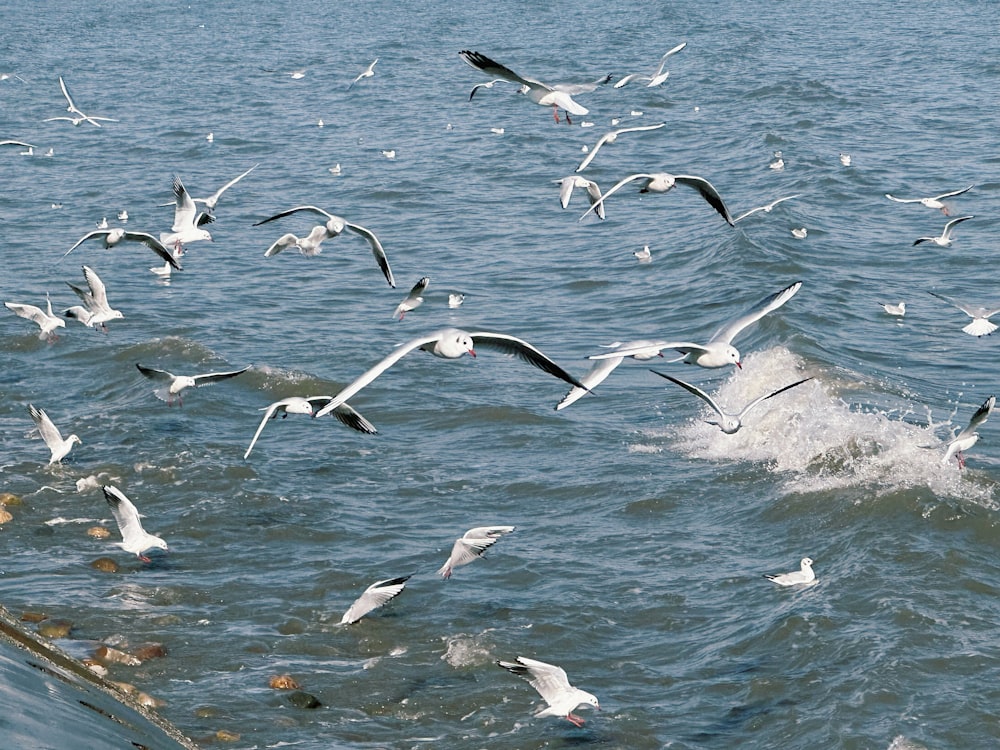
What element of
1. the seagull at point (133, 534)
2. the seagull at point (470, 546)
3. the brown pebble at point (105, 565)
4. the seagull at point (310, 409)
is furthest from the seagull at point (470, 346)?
the brown pebble at point (105, 565)

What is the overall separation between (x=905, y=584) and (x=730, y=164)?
2143 cm

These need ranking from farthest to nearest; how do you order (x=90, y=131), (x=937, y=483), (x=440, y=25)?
(x=440, y=25)
(x=90, y=131)
(x=937, y=483)

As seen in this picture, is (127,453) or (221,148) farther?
(221,148)

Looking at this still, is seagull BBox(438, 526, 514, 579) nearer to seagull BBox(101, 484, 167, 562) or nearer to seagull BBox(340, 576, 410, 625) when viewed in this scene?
seagull BBox(340, 576, 410, 625)

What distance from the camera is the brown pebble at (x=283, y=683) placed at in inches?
466

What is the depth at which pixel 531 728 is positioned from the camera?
448 inches

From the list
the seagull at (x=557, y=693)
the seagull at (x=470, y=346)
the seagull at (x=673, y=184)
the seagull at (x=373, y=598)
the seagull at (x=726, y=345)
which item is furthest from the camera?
the seagull at (x=673, y=184)

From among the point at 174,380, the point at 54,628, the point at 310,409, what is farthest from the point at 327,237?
the point at 54,628

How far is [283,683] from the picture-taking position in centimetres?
1187

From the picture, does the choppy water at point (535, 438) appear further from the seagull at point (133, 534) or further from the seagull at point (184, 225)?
the seagull at point (184, 225)

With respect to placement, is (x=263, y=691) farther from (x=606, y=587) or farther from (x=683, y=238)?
(x=683, y=238)

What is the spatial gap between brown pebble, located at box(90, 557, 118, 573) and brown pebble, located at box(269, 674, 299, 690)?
3.08 metres

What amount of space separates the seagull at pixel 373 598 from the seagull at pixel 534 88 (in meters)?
4.55

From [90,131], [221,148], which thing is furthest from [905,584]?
[90,131]
